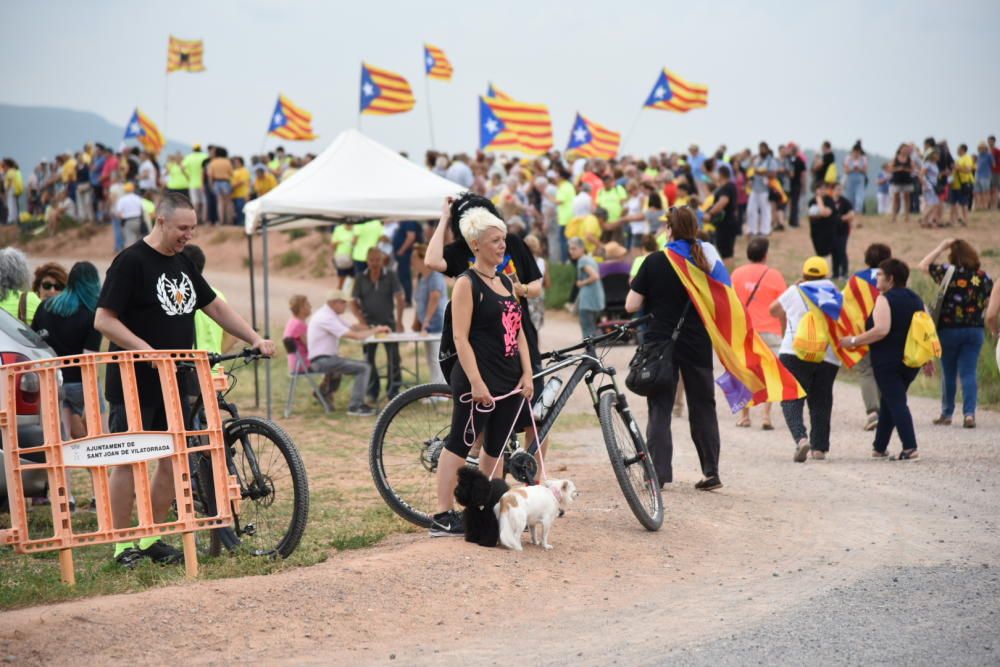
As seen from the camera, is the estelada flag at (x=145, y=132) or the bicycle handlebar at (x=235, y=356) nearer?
the bicycle handlebar at (x=235, y=356)

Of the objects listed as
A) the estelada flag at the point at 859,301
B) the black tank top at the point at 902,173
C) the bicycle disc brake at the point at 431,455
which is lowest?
the bicycle disc brake at the point at 431,455

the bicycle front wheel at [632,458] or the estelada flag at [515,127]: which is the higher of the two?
the estelada flag at [515,127]

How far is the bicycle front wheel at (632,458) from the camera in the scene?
7641mm

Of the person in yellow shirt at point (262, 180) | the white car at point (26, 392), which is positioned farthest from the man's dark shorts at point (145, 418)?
the person in yellow shirt at point (262, 180)

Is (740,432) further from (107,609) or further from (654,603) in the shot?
(107,609)

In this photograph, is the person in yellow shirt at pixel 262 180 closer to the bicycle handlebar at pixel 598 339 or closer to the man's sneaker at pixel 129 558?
the bicycle handlebar at pixel 598 339

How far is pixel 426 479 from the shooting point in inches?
319

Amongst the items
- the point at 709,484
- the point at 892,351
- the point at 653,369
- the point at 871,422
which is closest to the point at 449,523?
the point at 653,369

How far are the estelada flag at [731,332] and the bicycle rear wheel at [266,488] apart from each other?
3.40 meters

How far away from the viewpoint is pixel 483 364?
23.7ft

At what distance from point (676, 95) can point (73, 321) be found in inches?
875

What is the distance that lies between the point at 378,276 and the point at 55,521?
32.5 ft

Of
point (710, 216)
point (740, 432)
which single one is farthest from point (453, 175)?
point (740, 432)

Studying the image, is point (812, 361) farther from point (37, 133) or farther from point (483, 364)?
point (37, 133)
